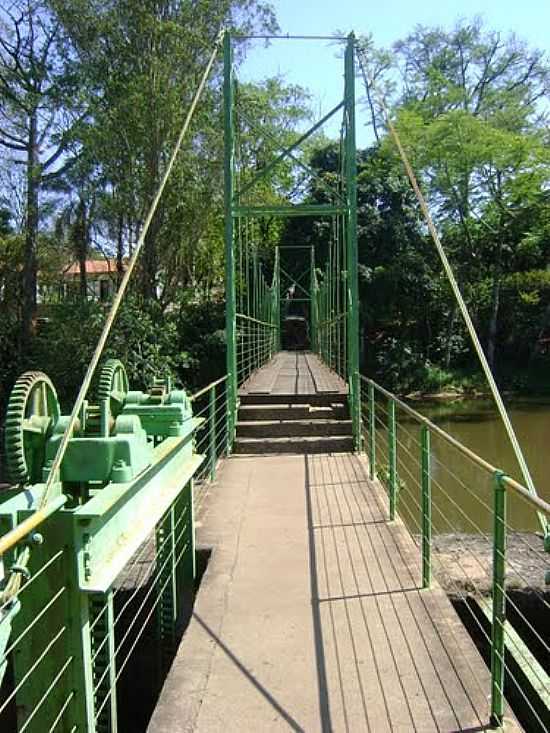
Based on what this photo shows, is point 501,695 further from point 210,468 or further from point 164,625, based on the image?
point 210,468

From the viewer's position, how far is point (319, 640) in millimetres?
2916

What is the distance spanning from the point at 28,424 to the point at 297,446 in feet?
16.0

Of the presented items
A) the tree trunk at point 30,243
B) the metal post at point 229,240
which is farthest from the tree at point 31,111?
the metal post at point 229,240

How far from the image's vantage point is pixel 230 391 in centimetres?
712

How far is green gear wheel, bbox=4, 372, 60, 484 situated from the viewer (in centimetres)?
209

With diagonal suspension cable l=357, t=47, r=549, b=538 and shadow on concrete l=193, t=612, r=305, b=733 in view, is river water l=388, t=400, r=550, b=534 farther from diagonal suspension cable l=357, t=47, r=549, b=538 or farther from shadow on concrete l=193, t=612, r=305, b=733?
shadow on concrete l=193, t=612, r=305, b=733

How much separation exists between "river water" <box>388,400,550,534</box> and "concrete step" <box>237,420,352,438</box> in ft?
2.15

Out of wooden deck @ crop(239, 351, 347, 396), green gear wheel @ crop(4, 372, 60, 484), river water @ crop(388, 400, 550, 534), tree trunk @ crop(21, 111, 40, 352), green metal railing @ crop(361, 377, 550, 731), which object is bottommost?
river water @ crop(388, 400, 550, 534)

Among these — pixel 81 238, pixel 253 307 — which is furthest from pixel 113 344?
pixel 81 238

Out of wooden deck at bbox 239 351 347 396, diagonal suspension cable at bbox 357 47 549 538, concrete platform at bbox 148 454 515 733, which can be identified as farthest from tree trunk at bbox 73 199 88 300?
concrete platform at bbox 148 454 515 733

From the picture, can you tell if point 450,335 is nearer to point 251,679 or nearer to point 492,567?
point 492,567

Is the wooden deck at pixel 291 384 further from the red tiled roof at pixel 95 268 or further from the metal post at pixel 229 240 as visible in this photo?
the red tiled roof at pixel 95 268

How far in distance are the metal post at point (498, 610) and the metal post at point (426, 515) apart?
3.38 feet

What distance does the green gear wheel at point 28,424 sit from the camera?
209 cm
